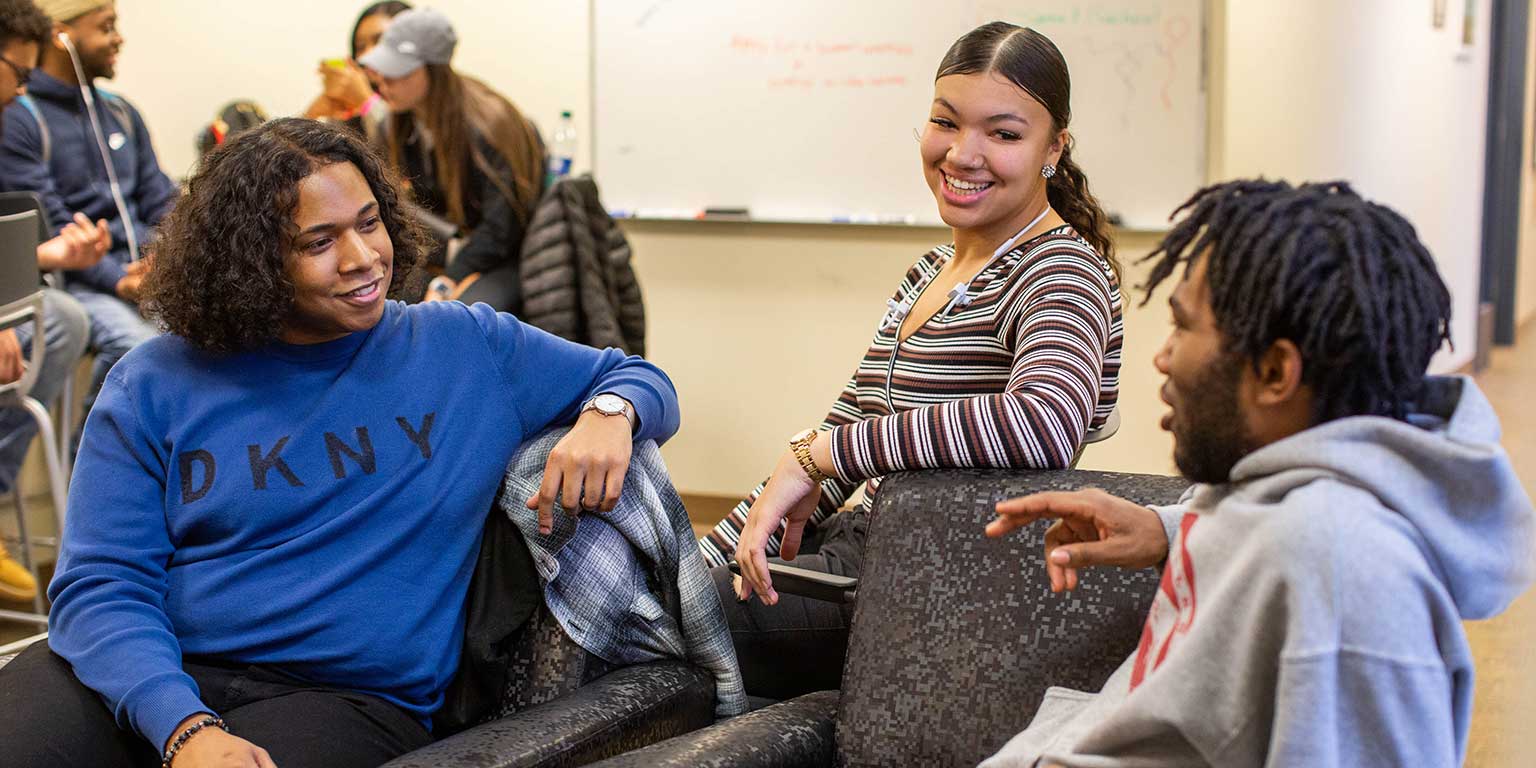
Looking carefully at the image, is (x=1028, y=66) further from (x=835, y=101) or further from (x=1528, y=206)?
(x=1528, y=206)

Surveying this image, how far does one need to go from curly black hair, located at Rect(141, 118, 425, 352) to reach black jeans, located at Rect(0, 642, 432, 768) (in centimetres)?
37

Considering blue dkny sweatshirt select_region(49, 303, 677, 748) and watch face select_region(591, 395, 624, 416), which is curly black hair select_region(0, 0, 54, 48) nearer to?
blue dkny sweatshirt select_region(49, 303, 677, 748)

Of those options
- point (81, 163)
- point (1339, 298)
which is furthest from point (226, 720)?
point (81, 163)

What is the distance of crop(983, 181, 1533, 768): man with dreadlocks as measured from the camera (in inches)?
37.8

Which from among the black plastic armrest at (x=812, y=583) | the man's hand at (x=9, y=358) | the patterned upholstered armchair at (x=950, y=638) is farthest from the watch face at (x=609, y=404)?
the man's hand at (x=9, y=358)

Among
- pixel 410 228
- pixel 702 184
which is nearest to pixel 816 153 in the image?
pixel 702 184

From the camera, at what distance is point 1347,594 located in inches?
37.6

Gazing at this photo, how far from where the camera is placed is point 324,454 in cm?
161

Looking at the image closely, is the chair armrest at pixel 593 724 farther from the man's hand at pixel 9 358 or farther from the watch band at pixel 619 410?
the man's hand at pixel 9 358

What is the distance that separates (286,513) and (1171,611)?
94 centimetres

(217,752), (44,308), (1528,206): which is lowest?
(1528,206)

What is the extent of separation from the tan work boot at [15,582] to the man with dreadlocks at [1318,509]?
3081 mm

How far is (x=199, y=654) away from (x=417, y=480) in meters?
0.29

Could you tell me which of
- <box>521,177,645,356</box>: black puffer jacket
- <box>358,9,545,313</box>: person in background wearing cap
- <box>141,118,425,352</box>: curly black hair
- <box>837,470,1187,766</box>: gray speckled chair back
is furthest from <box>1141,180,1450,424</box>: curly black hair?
<box>358,9,545,313</box>: person in background wearing cap
